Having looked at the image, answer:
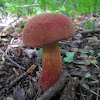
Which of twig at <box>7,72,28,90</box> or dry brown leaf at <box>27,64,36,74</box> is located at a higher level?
dry brown leaf at <box>27,64,36,74</box>

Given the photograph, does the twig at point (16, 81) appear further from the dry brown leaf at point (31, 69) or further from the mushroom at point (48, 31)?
the mushroom at point (48, 31)

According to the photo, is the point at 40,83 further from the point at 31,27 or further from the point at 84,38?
the point at 84,38

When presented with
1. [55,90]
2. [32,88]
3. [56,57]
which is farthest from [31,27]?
[32,88]

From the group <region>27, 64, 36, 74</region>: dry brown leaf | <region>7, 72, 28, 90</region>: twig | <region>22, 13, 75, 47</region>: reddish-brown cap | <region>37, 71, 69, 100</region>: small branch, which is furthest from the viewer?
<region>27, 64, 36, 74</region>: dry brown leaf

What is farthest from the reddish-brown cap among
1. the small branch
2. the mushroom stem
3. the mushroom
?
the small branch

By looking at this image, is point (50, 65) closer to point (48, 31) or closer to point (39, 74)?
point (39, 74)

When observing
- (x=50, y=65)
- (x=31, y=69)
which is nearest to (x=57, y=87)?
(x=50, y=65)

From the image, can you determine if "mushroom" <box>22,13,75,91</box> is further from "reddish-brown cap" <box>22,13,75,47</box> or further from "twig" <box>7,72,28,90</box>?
"twig" <box>7,72,28,90</box>
